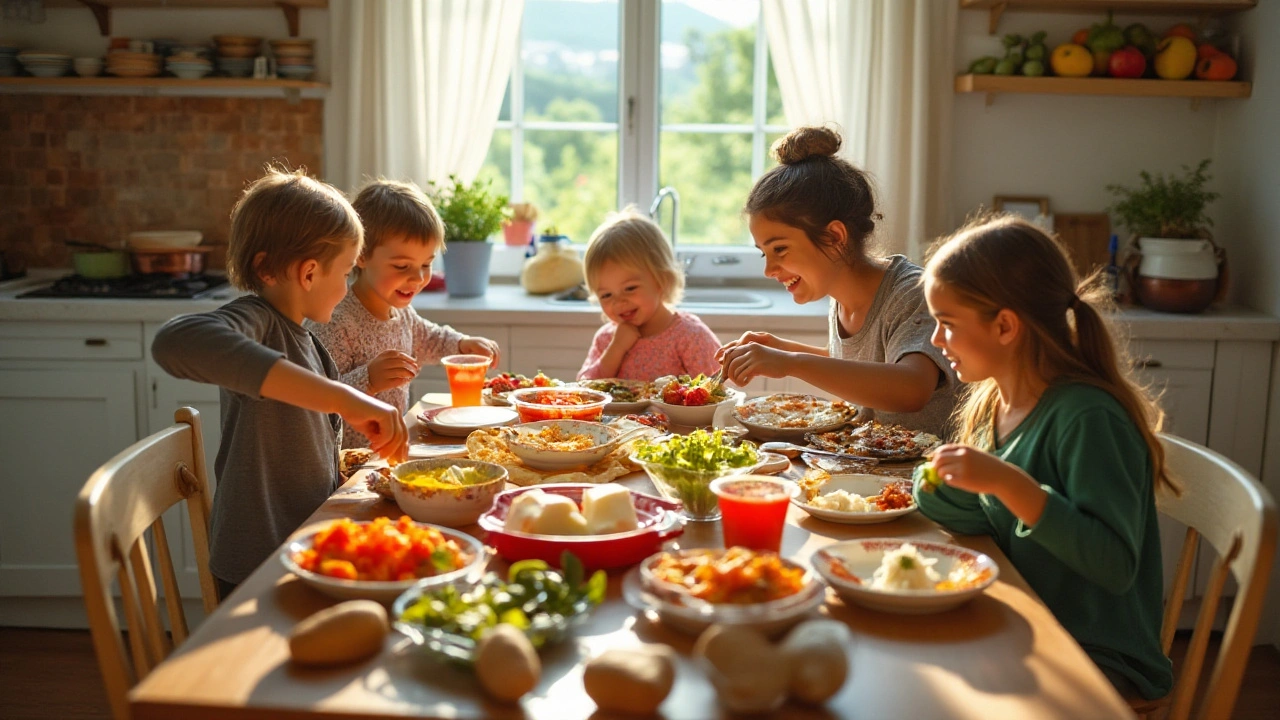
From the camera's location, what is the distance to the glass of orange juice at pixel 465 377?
2.15 m

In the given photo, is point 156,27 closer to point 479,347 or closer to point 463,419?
point 479,347

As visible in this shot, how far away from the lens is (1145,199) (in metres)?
3.54

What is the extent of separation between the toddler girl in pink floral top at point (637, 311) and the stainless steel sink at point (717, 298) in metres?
0.65

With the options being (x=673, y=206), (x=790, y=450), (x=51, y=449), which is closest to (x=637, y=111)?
(x=673, y=206)

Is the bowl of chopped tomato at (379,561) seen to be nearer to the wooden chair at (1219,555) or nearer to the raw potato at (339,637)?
the raw potato at (339,637)

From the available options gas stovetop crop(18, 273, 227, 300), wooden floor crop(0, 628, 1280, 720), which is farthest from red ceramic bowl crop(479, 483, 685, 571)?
gas stovetop crop(18, 273, 227, 300)

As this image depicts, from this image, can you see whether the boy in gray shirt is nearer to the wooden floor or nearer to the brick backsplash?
the wooden floor

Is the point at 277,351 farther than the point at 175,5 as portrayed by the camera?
No

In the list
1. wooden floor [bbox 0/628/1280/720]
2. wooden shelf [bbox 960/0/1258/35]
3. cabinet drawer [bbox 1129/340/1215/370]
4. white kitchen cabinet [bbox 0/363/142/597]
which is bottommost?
wooden floor [bbox 0/628/1280/720]

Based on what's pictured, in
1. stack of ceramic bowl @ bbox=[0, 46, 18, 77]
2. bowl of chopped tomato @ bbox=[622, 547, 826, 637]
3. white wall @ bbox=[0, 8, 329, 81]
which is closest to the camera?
bowl of chopped tomato @ bbox=[622, 547, 826, 637]

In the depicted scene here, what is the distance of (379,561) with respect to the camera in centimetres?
126

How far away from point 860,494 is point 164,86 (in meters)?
3.06

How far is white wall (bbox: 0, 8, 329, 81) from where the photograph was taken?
Result: 12.6 feet

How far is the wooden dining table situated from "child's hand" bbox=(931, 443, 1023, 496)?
133 mm
